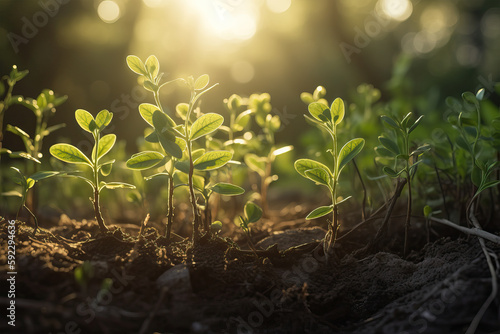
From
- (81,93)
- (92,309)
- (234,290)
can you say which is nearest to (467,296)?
(234,290)

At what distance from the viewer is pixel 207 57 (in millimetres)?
Answer: 6066

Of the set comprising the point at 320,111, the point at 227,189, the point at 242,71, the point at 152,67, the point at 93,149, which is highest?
the point at 242,71

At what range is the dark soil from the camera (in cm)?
88

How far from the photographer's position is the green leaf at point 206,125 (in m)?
1.13


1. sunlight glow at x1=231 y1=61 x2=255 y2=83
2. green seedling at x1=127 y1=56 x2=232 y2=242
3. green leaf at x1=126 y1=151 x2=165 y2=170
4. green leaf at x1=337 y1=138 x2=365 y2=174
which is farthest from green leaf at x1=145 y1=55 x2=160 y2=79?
sunlight glow at x1=231 y1=61 x2=255 y2=83

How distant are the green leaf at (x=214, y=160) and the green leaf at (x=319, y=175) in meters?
0.24

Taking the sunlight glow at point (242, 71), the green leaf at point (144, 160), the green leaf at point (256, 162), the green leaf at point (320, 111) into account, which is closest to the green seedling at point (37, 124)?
the green leaf at point (144, 160)

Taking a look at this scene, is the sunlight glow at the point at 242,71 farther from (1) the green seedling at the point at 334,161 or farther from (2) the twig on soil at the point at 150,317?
(2) the twig on soil at the point at 150,317

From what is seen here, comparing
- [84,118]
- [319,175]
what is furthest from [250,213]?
[84,118]

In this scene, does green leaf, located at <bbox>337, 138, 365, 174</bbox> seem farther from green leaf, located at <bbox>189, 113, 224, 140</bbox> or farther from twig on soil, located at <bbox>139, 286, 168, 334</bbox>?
twig on soil, located at <bbox>139, 286, 168, 334</bbox>

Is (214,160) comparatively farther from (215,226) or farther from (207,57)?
(207,57)

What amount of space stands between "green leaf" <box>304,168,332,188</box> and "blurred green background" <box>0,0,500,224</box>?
0.81m

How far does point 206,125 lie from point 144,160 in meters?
0.21

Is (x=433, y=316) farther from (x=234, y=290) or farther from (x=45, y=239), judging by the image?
(x=45, y=239)
